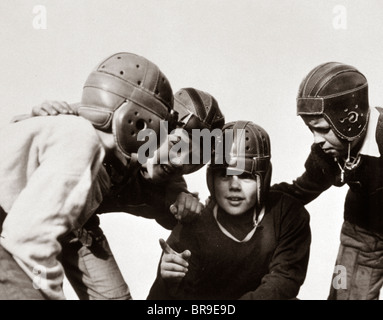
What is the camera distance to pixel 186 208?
3600 millimetres

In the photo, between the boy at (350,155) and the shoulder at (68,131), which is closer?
the shoulder at (68,131)

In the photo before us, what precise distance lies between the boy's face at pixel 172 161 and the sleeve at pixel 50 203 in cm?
99

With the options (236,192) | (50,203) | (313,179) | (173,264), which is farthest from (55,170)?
(313,179)

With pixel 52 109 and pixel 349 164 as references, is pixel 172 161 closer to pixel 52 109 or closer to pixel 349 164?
pixel 52 109

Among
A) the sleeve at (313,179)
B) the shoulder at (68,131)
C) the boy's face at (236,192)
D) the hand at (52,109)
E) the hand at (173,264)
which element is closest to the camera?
the shoulder at (68,131)

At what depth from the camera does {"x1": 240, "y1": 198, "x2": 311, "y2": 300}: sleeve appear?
3.49m

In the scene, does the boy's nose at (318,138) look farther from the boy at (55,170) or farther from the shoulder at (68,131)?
the shoulder at (68,131)

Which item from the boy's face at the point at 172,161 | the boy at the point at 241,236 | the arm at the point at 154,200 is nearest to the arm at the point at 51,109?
the arm at the point at 154,200

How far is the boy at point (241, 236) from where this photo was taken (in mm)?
3613

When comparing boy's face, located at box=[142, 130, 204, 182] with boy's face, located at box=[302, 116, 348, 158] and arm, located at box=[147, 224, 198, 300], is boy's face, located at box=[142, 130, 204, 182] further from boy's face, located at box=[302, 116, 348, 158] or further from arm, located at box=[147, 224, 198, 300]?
boy's face, located at box=[302, 116, 348, 158]

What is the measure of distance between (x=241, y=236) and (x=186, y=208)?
0.38 metres

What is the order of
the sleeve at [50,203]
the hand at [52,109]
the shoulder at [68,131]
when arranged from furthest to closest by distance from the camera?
the hand at [52,109] < the shoulder at [68,131] < the sleeve at [50,203]
